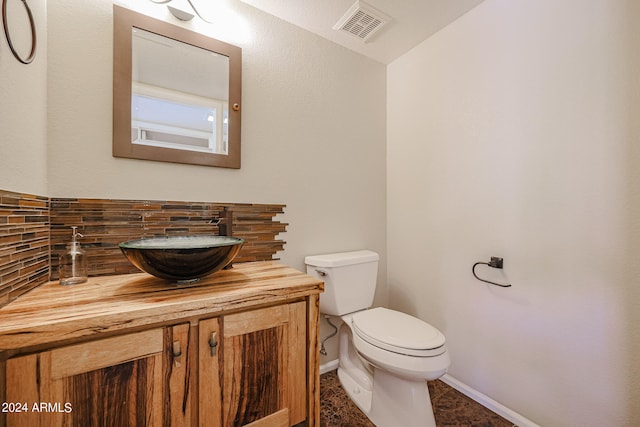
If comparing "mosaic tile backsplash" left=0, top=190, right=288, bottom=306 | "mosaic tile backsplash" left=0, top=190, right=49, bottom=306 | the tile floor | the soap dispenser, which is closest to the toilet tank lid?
"mosaic tile backsplash" left=0, top=190, right=288, bottom=306

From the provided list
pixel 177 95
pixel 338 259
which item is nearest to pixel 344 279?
pixel 338 259

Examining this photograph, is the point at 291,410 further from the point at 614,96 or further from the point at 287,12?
the point at 287,12

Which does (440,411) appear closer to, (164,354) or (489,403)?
(489,403)

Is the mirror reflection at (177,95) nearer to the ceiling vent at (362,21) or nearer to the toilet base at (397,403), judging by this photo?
the ceiling vent at (362,21)

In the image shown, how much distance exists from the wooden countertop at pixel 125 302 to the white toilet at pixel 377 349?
47 centimetres

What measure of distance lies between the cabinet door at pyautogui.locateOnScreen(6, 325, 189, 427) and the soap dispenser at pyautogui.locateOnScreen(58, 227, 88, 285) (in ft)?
1.45

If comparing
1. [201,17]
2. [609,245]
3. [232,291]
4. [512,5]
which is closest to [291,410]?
[232,291]

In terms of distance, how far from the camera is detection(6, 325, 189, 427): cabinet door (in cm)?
59

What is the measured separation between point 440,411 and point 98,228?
187 cm

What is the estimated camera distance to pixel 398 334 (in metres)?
1.23

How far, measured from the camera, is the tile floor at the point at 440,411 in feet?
4.28

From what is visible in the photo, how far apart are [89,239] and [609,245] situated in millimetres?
2104

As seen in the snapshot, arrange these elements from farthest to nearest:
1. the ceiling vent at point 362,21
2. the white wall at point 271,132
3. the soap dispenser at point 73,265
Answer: the ceiling vent at point 362,21 → the white wall at point 271,132 → the soap dispenser at point 73,265

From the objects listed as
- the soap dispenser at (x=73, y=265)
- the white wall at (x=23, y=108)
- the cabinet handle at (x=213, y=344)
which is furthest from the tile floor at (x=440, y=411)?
the white wall at (x=23, y=108)
